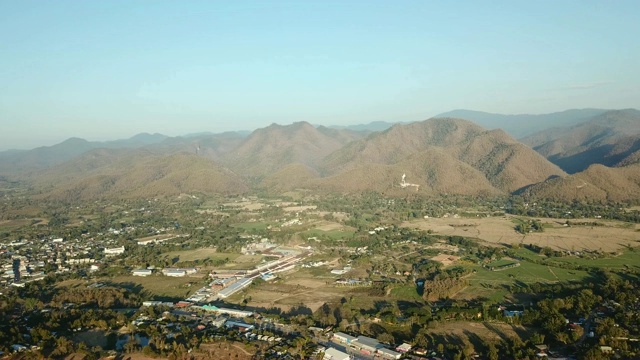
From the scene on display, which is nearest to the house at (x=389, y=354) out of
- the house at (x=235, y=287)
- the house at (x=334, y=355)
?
the house at (x=334, y=355)

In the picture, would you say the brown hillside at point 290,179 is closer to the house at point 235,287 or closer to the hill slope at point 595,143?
the hill slope at point 595,143

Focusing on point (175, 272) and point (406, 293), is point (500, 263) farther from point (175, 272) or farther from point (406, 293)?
point (175, 272)

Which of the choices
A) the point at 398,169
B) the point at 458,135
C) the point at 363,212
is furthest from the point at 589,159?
the point at 363,212

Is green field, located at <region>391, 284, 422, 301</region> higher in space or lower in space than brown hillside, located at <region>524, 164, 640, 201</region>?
lower

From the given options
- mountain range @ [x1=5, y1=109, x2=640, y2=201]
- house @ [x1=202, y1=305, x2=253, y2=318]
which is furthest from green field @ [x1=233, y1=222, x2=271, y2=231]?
mountain range @ [x1=5, y1=109, x2=640, y2=201]

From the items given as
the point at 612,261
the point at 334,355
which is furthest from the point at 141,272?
the point at 612,261

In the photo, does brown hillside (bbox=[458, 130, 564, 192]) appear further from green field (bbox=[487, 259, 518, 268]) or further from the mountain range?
green field (bbox=[487, 259, 518, 268])
